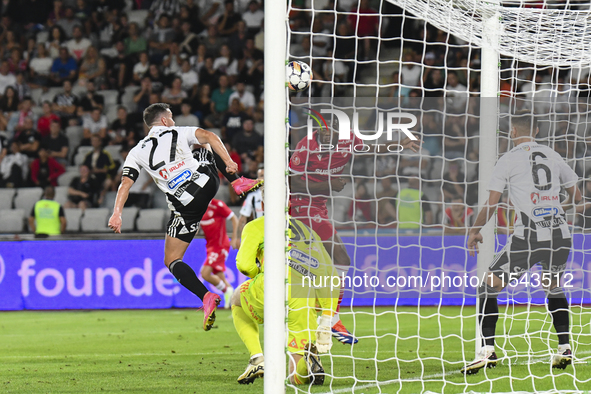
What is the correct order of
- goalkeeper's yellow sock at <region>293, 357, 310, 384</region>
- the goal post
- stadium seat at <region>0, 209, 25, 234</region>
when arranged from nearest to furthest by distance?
the goal post, goalkeeper's yellow sock at <region>293, 357, 310, 384</region>, stadium seat at <region>0, 209, 25, 234</region>

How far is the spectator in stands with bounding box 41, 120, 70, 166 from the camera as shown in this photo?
1338cm

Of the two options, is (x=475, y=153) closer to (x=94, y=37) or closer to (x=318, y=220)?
(x=318, y=220)

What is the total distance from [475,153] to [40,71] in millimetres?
8992

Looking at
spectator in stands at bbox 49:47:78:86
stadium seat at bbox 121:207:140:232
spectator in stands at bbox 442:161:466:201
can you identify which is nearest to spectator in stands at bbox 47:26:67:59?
spectator in stands at bbox 49:47:78:86

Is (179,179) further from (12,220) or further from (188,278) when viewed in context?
(12,220)

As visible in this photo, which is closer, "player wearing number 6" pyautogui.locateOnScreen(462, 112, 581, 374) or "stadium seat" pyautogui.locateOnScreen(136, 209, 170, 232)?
"player wearing number 6" pyautogui.locateOnScreen(462, 112, 581, 374)

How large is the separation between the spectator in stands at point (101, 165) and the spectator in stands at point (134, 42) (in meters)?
2.81

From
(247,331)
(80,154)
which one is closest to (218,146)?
(247,331)

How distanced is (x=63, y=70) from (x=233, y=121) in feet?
13.3

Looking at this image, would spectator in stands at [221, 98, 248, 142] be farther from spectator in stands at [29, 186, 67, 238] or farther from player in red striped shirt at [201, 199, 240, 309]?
player in red striped shirt at [201, 199, 240, 309]

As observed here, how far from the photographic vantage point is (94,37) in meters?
15.2

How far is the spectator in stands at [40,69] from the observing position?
14.9m

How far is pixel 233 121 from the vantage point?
13.2 meters

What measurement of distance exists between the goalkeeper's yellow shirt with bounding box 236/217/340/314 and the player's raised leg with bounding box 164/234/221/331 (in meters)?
0.54
